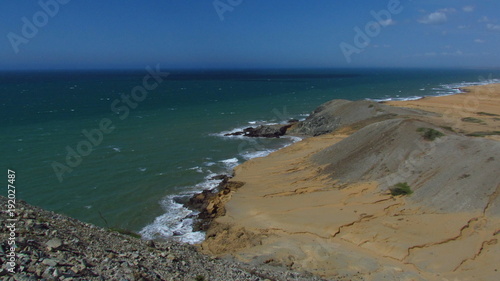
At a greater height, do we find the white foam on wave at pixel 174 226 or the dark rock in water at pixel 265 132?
the dark rock in water at pixel 265 132

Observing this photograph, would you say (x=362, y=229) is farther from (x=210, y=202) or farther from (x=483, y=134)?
(x=483, y=134)

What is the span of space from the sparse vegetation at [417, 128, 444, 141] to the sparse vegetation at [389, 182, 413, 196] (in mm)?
5418

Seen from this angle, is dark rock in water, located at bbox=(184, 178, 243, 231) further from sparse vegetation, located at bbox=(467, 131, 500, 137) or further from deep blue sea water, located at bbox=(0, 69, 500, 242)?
sparse vegetation, located at bbox=(467, 131, 500, 137)

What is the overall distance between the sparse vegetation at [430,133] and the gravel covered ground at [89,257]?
56.5 ft

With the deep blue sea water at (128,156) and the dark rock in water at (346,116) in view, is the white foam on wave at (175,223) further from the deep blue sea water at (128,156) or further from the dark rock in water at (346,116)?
the dark rock in water at (346,116)

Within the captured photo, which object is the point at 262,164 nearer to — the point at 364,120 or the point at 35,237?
the point at 364,120

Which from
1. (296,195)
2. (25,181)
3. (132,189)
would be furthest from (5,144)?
(296,195)

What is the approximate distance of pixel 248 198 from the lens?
25.1 metres

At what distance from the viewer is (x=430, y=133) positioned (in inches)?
1065

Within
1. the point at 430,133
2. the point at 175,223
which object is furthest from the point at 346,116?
the point at 175,223

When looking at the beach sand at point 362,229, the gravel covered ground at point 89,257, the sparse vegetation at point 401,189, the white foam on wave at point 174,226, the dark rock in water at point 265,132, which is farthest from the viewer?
the dark rock in water at point 265,132

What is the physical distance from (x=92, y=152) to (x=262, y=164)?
18812 millimetres

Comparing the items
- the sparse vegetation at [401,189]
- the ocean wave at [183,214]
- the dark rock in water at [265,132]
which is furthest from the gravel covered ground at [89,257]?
the dark rock in water at [265,132]

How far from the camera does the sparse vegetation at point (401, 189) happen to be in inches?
896
